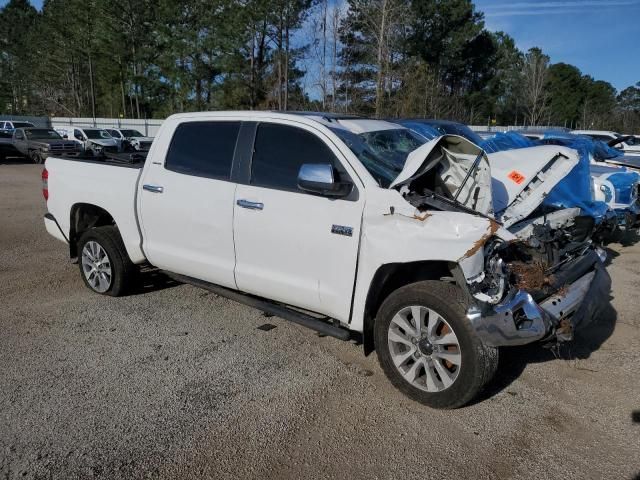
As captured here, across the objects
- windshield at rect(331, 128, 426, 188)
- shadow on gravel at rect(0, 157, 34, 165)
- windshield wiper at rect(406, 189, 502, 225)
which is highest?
windshield at rect(331, 128, 426, 188)

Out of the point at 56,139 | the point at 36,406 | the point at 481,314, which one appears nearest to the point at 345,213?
the point at 481,314

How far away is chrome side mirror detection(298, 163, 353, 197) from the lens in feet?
11.5

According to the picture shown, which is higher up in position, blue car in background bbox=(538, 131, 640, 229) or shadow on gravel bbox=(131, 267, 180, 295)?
blue car in background bbox=(538, 131, 640, 229)

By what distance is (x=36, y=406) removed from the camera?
11.3 ft

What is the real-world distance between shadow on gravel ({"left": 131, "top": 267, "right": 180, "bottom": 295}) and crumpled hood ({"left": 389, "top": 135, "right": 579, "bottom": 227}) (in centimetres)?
338

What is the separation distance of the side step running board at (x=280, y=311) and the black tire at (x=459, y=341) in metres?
0.38

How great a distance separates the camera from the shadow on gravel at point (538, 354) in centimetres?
387

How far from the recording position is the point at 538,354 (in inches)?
172

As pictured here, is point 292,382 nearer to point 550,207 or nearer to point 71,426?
point 71,426

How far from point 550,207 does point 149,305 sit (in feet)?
13.1

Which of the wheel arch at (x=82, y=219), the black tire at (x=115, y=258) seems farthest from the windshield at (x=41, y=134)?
the black tire at (x=115, y=258)

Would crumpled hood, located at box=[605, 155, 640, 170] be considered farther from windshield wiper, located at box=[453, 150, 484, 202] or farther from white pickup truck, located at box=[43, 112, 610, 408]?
windshield wiper, located at box=[453, 150, 484, 202]

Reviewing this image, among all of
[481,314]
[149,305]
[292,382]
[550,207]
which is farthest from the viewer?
[149,305]

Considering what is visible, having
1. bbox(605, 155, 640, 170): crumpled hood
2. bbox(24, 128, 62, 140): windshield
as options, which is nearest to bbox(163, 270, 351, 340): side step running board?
bbox(605, 155, 640, 170): crumpled hood
